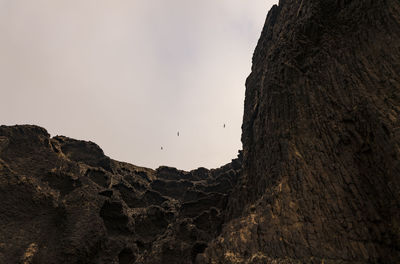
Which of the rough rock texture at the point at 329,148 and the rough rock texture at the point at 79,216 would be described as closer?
the rough rock texture at the point at 329,148

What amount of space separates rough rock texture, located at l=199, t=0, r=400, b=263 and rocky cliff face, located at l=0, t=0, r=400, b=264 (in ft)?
0.27

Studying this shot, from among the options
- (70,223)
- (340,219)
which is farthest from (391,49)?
(70,223)

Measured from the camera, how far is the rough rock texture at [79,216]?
2670 centimetres

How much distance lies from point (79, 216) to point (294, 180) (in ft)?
85.3

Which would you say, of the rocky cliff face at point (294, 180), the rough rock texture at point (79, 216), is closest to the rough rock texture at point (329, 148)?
the rocky cliff face at point (294, 180)

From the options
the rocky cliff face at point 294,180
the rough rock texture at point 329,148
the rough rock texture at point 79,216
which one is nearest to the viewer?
the rough rock texture at point 329,148

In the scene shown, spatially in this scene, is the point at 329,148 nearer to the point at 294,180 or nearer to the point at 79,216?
the point at 294,180

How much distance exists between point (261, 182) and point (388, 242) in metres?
11.5

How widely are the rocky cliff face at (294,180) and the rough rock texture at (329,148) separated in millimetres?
84

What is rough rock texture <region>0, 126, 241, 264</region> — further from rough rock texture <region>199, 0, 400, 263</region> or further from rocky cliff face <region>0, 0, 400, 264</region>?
rough rock texture <region>199, 0, 400, 263</region>

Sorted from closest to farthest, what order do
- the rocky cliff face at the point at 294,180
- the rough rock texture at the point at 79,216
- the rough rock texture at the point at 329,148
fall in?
the rough rock texture at the point at 329,148, the rocky cliff face at the point at 294,180, the rough rock texture at the point at 79,216

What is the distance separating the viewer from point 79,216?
97.9ft

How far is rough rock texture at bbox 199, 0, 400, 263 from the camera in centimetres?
1599

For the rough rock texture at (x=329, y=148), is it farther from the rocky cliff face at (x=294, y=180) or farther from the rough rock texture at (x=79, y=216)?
the rough rock texture at (x=79, y=216)
